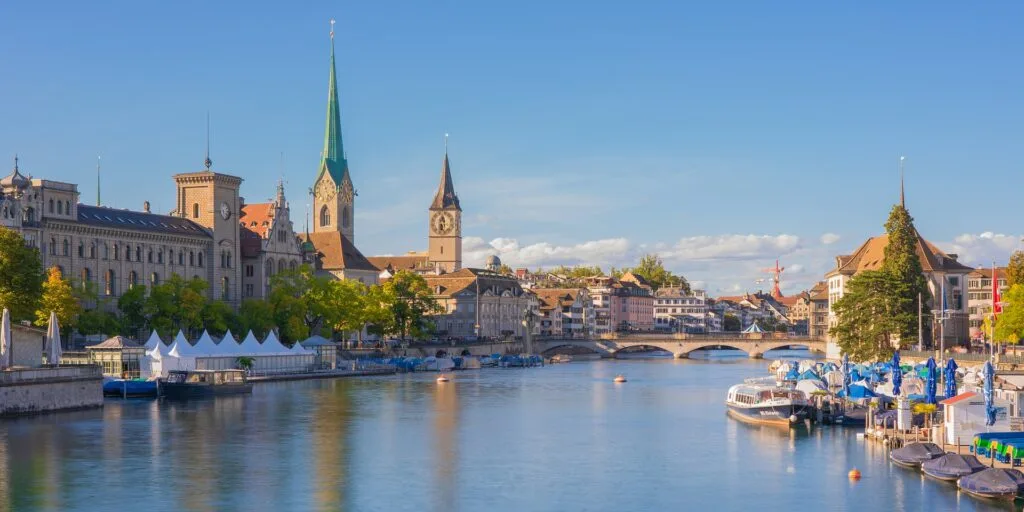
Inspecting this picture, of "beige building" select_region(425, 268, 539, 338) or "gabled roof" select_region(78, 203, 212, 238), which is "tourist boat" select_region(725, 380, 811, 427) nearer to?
"gabled roof" select_region(78, 203, 212, 238)

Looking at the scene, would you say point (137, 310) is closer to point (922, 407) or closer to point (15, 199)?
point (15, 199)

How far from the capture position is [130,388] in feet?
285

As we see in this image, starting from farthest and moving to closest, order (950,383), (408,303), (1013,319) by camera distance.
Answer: (408,303)
(1013,319)
(950,383)

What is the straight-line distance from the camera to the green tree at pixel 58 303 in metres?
97.3

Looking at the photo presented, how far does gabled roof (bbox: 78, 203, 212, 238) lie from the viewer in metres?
119

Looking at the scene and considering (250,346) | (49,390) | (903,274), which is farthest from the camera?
(903,274)

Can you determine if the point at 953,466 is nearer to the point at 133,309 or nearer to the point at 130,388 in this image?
the point at 130,388

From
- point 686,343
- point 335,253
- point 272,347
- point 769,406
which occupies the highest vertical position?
point 335,253

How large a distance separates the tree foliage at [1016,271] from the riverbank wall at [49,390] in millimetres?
69278

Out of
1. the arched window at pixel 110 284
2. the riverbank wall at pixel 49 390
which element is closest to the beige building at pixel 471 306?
the arched window at pixel 110 284

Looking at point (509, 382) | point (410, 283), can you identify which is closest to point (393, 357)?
point (410, 283)

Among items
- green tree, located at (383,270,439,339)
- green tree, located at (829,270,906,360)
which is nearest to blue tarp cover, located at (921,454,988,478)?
green tree, located at (829,270,906,360)

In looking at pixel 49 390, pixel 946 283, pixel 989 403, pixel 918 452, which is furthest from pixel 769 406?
pixel 946 283

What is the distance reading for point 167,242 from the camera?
127875mm
